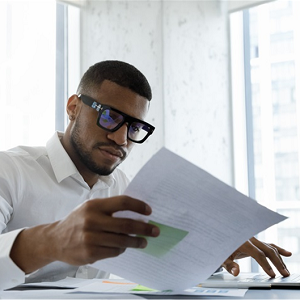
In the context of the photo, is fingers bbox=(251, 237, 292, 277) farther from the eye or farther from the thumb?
the eye

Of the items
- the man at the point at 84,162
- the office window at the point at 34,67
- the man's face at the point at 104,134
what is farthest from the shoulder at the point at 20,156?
the office window at the point at 34,67

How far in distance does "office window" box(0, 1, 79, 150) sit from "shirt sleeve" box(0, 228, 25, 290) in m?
1.73

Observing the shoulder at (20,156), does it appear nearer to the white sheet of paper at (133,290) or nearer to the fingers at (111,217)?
the white sheet of paper at (133,290)

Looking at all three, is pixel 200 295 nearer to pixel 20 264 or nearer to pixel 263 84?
pixel 20 264

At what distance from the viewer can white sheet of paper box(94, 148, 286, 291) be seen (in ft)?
2.06

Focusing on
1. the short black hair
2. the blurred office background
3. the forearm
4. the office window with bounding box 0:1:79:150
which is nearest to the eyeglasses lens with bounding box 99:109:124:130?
the short black hair

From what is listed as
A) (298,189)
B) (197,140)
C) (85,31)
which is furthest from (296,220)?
(85,31)

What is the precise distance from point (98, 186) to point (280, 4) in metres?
1.87

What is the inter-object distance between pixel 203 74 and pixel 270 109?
42 cm

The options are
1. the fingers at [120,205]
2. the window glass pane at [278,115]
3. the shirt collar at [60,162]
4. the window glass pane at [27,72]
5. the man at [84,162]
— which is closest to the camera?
the fingers at [120,205]

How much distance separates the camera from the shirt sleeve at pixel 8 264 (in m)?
0.73

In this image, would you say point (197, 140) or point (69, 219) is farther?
point (197, 140)

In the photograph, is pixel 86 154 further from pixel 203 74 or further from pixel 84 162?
pixel 203 74

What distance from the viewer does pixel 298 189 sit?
266cm
